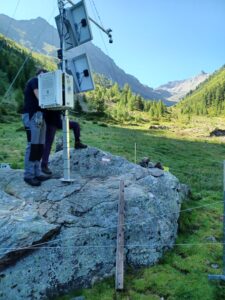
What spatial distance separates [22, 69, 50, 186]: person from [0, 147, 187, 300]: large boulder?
0.44 m

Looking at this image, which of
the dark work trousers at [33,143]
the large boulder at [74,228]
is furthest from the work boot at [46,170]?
the dark work trousers at [33,143]

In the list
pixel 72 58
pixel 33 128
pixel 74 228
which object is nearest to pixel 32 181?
pixel 33 128

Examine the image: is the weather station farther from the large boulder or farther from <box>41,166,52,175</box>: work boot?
the large boulder

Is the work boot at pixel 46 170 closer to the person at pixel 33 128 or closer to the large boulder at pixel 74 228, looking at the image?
the large boulder at pixel 74 228

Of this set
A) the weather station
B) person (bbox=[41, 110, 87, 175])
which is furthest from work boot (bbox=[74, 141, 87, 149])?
the weather station

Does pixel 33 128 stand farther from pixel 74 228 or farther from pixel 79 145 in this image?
pixel 74 228

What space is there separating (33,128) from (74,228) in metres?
3.19

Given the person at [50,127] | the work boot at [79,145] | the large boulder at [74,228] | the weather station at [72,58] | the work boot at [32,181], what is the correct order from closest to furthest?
the large boulder at [74,228], the weather station at [72,58], the work boot at [32,181], the person at [50,127], the work boot at [79,145]

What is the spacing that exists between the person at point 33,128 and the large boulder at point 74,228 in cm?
44

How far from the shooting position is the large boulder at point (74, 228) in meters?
8.01

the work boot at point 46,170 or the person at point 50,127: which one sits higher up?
the person at point 50,127

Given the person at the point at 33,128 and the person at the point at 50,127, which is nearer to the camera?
the person at the point at 33,128

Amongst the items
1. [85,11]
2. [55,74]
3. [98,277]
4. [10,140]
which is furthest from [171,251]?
[10,140]

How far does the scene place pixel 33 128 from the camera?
1027 centimetres
